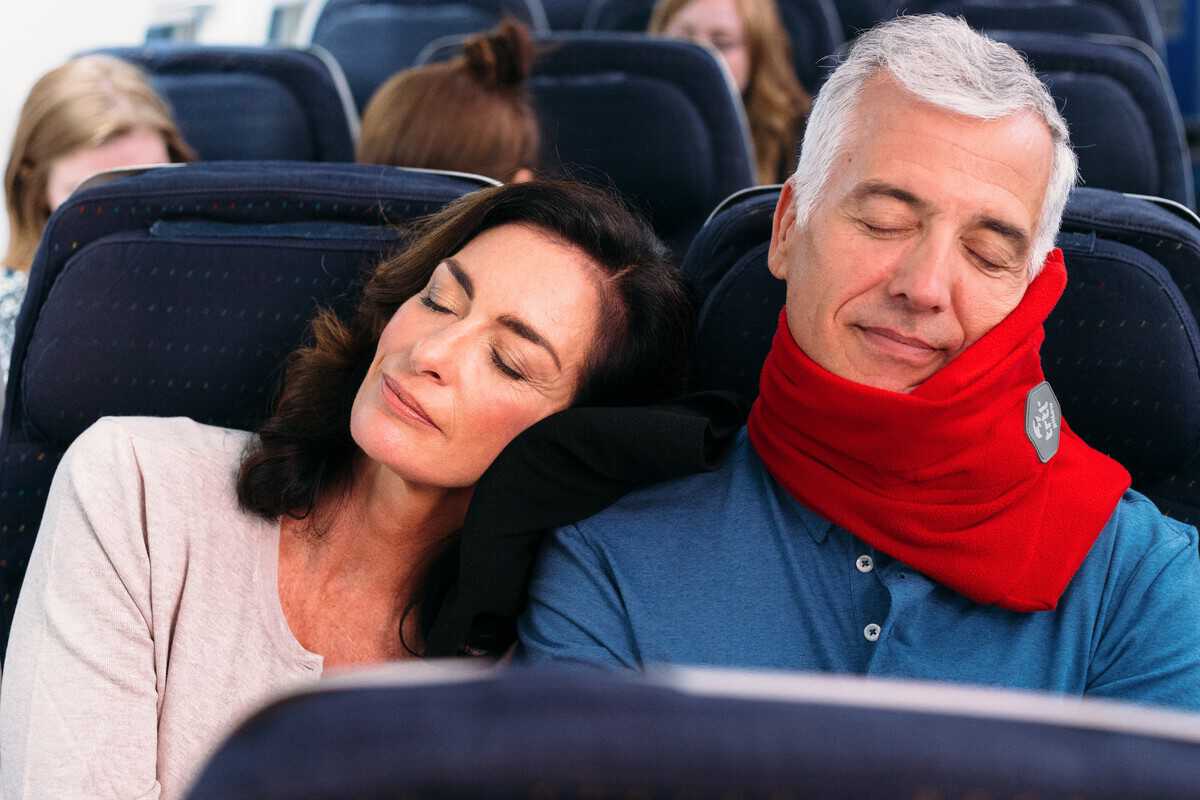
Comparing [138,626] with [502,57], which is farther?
[502,57]

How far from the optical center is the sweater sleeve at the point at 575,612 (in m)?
1.31

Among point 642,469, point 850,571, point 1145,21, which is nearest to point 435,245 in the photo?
point 642,469

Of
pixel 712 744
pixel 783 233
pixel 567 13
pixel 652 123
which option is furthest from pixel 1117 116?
pixel 567 13

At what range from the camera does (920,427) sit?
50.9 inches

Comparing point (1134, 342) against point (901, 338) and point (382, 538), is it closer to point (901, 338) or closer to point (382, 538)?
point (901, 338)

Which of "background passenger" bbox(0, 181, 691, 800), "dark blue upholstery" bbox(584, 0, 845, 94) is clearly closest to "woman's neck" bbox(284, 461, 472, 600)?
"background passenger" bbox(0, 181, 691, 800)

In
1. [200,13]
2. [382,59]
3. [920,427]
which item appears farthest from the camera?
[200,13]

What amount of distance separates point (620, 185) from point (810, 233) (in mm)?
1331

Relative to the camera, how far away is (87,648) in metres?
1.38

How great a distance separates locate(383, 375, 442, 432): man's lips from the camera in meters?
1.40

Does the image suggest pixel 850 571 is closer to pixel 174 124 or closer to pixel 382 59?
pixel 174 124

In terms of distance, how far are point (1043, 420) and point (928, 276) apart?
18 cm

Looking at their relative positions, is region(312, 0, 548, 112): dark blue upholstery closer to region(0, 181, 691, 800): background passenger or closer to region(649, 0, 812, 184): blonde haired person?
region(649, 0, 812, 184): blonde haired person

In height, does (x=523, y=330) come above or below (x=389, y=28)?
above
